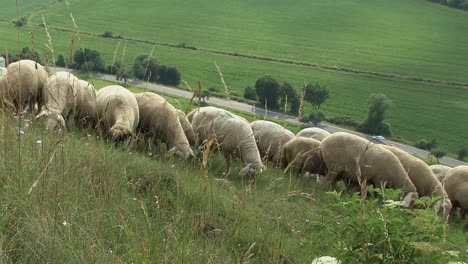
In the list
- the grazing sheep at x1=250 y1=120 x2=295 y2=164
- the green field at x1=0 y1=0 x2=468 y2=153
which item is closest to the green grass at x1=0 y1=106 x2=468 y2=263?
the grazing sheep at x1=250 y1=120 x2=295 y2=164

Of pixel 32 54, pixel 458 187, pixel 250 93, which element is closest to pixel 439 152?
pixel 250 93

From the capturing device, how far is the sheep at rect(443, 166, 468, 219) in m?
13.0

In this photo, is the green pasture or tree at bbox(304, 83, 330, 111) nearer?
tree at bbox(304, 83, 330, 111)

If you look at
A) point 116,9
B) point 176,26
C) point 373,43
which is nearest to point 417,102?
point 373,43

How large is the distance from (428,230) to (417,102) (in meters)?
77.2

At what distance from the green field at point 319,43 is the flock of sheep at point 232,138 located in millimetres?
54375

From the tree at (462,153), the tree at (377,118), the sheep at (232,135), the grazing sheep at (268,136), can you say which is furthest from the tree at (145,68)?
the tree at (377,118)

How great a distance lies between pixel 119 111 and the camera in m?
10.2

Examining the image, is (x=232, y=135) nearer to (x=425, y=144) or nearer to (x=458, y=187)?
(x=458, y=187)

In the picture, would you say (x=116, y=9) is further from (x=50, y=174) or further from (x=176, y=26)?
(x=50, y=174)

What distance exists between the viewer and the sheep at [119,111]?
9416 millimetres

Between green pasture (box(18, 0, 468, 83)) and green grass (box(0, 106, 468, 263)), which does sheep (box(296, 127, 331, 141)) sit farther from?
green pasture (box(18, 0, 468, 83))

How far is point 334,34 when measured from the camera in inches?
4215

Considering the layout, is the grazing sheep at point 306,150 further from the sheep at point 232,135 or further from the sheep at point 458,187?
the sheep at point 458,187
